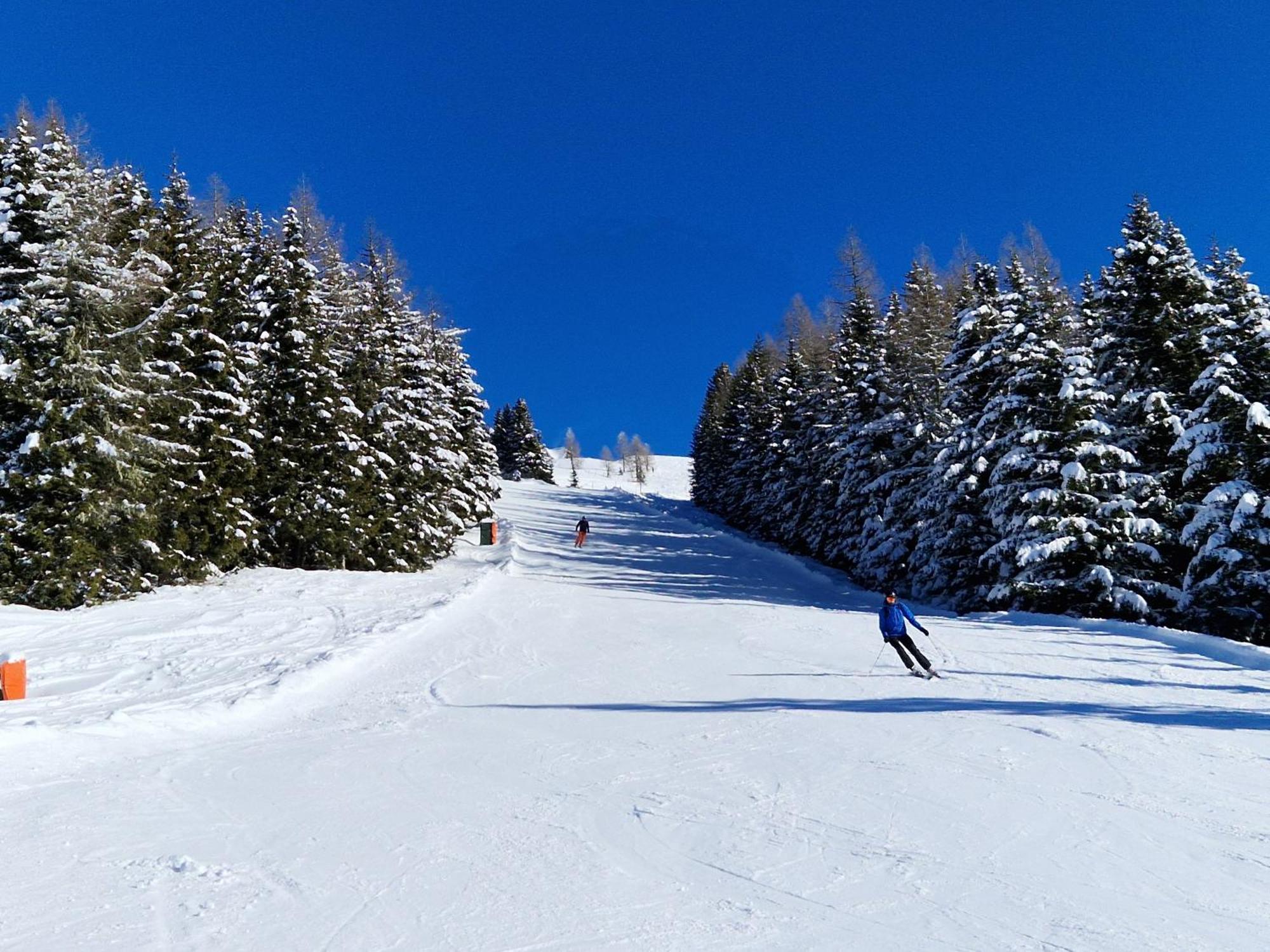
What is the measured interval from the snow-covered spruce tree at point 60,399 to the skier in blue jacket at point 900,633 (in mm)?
16691

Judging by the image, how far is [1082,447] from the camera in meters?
18.2

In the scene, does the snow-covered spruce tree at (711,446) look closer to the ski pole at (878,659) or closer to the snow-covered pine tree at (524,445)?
the snow-covered pine tree at (524,445)

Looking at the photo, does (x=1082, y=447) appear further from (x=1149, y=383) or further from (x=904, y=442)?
(x=904, y=442)

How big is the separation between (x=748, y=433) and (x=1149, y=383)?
3225 cm

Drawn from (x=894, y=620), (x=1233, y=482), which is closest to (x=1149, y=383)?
(x=1233, y=482)

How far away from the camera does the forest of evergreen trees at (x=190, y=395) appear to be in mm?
16156

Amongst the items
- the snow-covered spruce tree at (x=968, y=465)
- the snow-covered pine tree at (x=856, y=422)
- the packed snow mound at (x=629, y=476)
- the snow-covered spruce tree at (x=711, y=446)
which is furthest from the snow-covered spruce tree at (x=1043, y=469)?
the packed snow mound at (x=629, y=476)

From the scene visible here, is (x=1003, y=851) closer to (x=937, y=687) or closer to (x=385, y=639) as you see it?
(x=937, y=687)

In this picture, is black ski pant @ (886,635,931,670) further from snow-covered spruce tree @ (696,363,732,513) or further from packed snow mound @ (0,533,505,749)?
snow-covered spruce tree @ (696,363,732,513)

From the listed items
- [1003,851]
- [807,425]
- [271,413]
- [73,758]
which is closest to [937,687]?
[1003,851]

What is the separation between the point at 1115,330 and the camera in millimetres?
20438

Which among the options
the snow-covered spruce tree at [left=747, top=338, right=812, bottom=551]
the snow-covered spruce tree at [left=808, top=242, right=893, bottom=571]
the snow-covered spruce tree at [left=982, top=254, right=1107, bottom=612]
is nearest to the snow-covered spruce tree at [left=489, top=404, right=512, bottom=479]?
the snow-covered spruce tree at [left=747, top=338, right=812, bottom=551]

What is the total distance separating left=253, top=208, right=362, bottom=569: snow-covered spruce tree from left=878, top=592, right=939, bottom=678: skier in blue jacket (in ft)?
60.0

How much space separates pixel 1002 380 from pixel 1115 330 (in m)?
3.16
